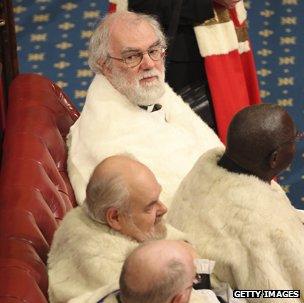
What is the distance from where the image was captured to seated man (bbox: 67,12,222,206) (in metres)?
2.89

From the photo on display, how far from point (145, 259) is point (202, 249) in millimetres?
518

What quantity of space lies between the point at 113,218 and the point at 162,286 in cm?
43

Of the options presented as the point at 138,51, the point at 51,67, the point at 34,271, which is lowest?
the point at 51,67

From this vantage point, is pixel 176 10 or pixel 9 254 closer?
pixel 9 254

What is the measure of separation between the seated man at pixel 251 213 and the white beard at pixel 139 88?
720 millimetres

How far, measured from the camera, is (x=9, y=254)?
7.47 ft

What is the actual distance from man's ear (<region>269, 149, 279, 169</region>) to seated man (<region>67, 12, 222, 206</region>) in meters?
0.61

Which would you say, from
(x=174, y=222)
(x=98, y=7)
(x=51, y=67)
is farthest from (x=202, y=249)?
(x=98, y=7)

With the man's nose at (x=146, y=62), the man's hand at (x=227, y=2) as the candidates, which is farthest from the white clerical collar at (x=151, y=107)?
the man's hand at (x=227, y=2)

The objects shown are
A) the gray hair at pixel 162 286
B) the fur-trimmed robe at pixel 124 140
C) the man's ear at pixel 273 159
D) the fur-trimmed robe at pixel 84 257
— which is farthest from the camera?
the fur-trimmed robe at pixel 124 140

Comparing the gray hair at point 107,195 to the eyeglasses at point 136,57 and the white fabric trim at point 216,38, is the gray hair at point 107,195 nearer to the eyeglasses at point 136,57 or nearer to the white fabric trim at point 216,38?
the eyeglasses at point 136,57

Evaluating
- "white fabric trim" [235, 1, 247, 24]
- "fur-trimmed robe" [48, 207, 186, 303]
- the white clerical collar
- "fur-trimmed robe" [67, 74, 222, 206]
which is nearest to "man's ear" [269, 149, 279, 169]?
"fur-trimmed robe" [48, 207, 186, 303]

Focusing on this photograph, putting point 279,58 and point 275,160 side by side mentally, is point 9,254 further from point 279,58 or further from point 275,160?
point 279,58

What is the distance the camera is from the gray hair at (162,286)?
1.79 metres
